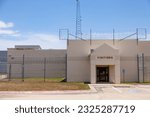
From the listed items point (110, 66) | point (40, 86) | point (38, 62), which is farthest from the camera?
point (38, 62)

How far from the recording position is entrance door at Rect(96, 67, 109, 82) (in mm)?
37938

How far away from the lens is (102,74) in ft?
125

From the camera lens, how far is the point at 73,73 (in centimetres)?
3722

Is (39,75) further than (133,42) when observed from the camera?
Yes

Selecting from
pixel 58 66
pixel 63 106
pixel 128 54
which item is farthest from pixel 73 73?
pixel 63 106

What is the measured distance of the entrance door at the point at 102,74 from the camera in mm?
37938

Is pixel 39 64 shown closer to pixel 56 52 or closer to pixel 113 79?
pixel 56 52

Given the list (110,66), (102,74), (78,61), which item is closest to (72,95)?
(78,61)

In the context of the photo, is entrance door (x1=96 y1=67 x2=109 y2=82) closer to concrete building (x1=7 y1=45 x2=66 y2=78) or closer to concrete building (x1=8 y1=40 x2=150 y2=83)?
concrete building (x1=8 y1=40 x2=150 y2=83)

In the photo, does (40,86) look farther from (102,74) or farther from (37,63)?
(37,63)

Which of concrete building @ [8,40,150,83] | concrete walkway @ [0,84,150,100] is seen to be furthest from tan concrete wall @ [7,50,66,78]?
concrete walkway @ [0,84,150,100]

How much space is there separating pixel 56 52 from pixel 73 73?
47.5 feet

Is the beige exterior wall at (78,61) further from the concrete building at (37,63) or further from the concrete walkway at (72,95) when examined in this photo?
the concrete walkway at (72,95)

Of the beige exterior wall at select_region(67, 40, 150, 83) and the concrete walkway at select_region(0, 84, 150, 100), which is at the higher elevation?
the beige exterior wall at select_region(67, 40, 150, 83)
